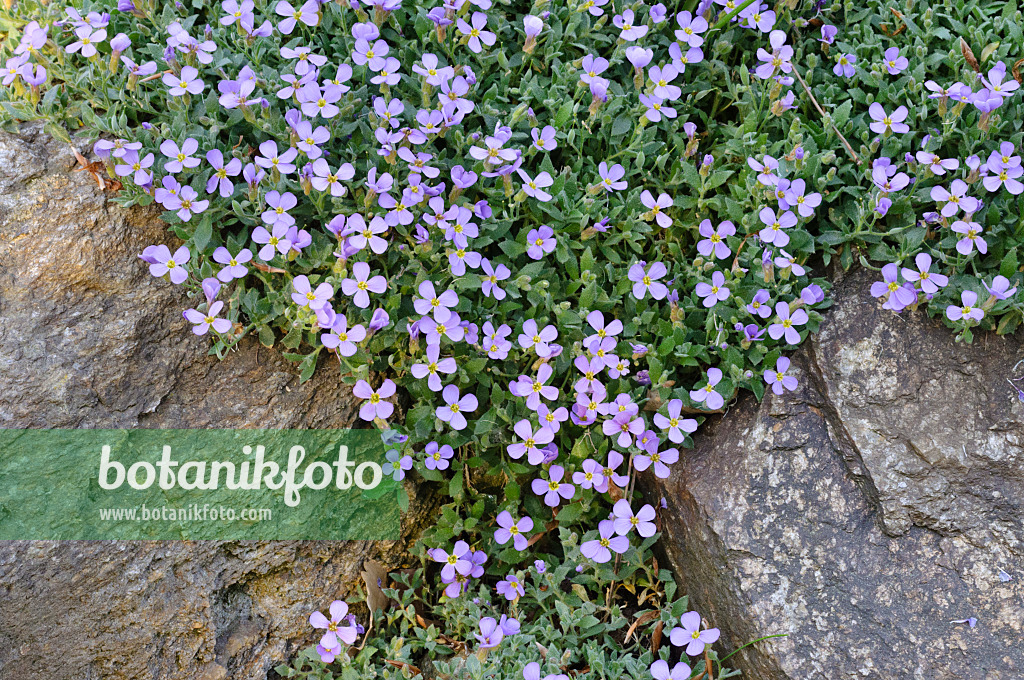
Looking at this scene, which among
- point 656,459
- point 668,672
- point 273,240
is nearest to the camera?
point 668,672

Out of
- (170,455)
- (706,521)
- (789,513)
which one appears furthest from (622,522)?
(170,455)

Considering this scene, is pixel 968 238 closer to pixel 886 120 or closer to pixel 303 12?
pixel 886 120

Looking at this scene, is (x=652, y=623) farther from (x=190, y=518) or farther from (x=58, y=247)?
(x=58, y=247)

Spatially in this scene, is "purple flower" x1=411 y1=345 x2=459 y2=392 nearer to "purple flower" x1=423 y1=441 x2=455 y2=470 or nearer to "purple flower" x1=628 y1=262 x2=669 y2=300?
"purple flower" x1=423 y1=441 x2=455 y2=470

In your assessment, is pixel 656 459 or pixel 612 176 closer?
pixel 656 459

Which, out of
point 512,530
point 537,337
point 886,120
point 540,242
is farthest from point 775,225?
point 512,530

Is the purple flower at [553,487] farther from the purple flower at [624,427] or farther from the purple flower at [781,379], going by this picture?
the purple flower at [781,379]

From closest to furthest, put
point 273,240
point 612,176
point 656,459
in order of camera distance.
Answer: point 273,240 < point 656,459 < point 612,176
